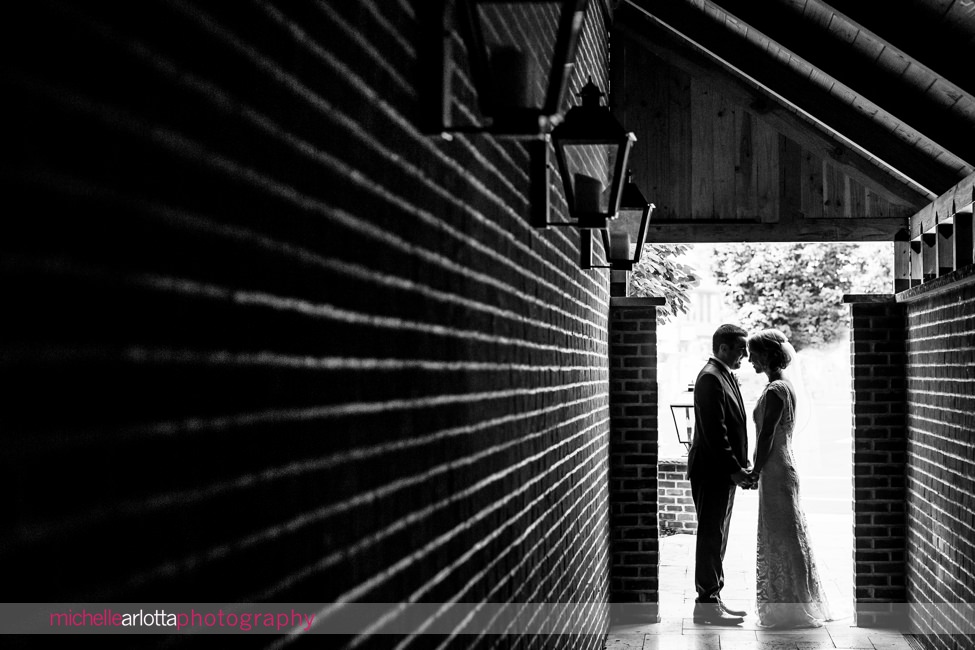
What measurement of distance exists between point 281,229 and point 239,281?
0.50 feet

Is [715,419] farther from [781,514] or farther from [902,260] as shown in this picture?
[902,260]

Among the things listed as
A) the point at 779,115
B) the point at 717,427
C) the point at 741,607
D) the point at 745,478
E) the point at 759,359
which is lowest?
the point at 741,607

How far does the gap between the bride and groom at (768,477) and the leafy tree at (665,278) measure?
3.58m

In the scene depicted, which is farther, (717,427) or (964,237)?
(717,427)

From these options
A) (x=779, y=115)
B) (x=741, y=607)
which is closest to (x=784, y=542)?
(x=741, y=607)

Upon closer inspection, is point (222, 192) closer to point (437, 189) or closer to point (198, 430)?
point (198, 430)

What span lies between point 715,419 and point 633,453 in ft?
2.95

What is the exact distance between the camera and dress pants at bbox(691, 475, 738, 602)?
6.70 m

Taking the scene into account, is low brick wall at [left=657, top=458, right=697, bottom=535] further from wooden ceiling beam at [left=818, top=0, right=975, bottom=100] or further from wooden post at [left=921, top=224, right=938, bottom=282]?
wooden ceiling beam at [left=818, top=0, right=975, bottom=100]

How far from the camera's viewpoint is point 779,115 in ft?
23.7

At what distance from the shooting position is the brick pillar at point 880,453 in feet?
22.5

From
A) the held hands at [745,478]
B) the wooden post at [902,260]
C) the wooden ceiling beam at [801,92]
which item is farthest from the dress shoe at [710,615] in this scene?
the wooden ceiling beam at [801,92]

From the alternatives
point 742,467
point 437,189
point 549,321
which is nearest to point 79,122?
point 437,189

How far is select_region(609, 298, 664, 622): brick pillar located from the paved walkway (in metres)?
0.35
